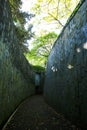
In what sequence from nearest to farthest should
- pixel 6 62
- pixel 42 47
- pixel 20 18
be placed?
pixel 6 62, pixel 20 18, pixel 42 47

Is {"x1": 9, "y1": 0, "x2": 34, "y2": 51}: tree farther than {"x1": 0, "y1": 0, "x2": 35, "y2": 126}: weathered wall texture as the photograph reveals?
Yes

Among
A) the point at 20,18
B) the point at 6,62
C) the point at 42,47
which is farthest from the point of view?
the point at 42,47

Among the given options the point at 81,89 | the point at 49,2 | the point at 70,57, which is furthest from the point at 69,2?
the point at 81,89

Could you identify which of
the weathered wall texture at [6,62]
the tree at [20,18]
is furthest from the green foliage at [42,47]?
the weathered wall texture at [6,62]

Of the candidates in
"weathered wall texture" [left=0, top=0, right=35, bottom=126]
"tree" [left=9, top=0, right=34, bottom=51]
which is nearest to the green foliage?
"tree" [left=9, top=0, right=34, bottom=51]

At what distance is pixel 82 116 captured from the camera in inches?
169

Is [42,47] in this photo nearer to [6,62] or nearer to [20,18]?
[20,18]

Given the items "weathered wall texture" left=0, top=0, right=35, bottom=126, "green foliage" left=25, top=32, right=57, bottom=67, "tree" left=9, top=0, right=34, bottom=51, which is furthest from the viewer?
"green foliage" left=25, top=32, right=57, bottom=67

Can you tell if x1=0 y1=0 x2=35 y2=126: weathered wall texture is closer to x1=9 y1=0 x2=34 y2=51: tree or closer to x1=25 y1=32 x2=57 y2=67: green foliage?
x1=9 y1=0 x2=34 y2=51: tree

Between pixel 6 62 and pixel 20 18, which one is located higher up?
pixel 20 18

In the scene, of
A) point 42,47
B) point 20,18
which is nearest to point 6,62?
point 20,18

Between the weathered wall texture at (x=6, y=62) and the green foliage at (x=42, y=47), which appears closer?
the weathered wall texture at (x=6, y=62)

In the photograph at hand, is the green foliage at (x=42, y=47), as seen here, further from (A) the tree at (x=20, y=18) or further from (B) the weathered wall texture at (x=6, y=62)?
→ (B) the weathered wall texture at (x=6, y=62)

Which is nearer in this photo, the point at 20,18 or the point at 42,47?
the point at 20,18
